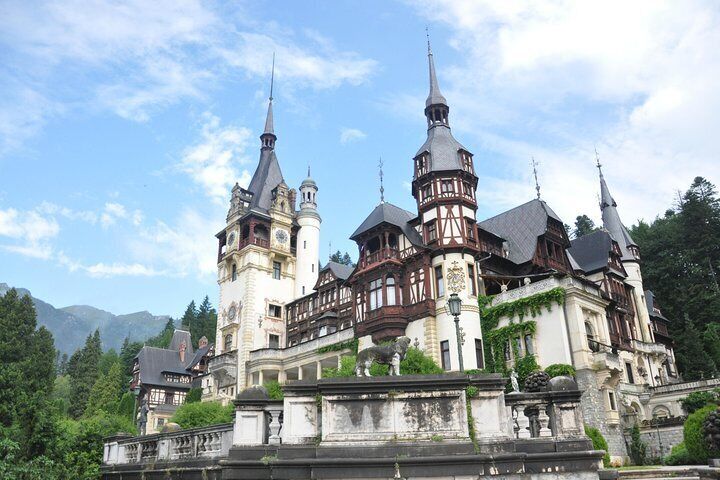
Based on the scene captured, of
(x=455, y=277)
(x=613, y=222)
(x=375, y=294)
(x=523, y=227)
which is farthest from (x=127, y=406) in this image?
(x=613, y=222)

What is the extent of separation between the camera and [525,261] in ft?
137

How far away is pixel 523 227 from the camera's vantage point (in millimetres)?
44469

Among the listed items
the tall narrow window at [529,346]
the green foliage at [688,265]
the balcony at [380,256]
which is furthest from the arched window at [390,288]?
the green foliage at [688,265]

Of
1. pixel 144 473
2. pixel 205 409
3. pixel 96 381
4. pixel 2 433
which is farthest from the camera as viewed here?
pixel 96 381

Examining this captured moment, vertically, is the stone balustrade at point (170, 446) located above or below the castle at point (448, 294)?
below

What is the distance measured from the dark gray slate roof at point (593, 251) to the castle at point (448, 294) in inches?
4.8

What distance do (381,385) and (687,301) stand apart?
61502mm

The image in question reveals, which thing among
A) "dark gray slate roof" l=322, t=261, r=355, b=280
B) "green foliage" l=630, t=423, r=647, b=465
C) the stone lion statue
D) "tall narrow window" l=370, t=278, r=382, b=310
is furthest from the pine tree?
the stone lion statue

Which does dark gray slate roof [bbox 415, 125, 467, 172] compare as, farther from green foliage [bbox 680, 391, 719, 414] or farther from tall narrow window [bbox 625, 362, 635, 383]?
green foliage [bbox 680, 391, 719, 414]

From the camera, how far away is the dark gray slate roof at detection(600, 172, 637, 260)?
5453 cm

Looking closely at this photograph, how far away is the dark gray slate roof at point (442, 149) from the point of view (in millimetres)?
41109

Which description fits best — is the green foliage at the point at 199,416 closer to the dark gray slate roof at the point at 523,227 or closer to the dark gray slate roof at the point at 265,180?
the dark gray slate roof at the point at 523,227

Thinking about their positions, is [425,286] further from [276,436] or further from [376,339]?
[276,436]

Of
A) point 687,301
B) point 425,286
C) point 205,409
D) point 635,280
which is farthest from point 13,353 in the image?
point 687,301
